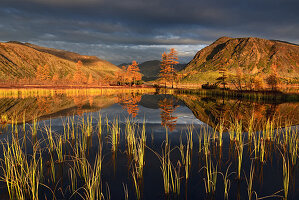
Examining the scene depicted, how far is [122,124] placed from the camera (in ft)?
54.4

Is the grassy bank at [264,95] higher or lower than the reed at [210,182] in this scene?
higher

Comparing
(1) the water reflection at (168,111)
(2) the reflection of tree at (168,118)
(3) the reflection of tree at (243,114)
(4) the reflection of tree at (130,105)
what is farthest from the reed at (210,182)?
(4) the reflection of tree at (130,105)

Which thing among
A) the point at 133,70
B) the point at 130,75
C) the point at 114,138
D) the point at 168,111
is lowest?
the point at 168,111

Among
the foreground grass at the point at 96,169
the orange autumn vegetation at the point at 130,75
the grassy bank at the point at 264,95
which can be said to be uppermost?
the orange autumn vegetation at the point at 130,75

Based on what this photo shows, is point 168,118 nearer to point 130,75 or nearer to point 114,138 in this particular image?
point 114,138

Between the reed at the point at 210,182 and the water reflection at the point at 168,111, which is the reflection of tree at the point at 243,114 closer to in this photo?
the water reflection at the point at 168,111

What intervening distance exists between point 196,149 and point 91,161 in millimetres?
5602

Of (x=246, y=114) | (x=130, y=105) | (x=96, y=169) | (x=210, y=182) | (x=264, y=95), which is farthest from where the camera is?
(x=264, y=95)

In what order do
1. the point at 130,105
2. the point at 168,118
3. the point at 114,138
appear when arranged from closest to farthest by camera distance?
1. the point at 114,138
2. the point at 168,118
3. the point at 130,105

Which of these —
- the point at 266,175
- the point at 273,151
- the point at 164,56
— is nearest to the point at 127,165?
the point at 266,175

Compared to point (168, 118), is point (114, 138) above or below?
above

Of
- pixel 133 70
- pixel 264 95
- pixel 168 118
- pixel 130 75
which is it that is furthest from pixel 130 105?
pixel 133 70

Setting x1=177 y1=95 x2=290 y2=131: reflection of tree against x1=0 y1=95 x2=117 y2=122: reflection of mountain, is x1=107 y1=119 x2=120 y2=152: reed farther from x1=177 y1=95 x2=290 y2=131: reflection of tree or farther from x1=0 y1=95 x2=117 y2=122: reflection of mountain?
x1=0 y1=95 x2=117 y2=122: reflection of mountain

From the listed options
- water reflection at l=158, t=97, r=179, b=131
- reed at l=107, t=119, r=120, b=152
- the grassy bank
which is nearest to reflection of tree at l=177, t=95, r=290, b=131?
water reflection at l=158, t=97, r=179, b=131
